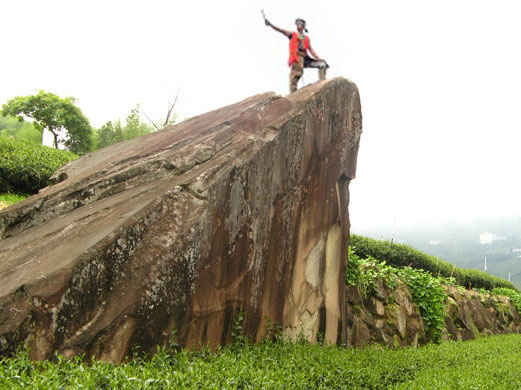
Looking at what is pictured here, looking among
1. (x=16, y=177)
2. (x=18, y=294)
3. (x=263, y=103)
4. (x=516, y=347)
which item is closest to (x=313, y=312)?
(x=263, y=103)

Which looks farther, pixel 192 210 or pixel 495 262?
pixel 495 262

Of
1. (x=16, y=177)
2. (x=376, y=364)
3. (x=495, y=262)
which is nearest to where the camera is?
(x=376, y=364)

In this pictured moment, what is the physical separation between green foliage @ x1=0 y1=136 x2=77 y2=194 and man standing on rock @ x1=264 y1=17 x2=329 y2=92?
7.70m

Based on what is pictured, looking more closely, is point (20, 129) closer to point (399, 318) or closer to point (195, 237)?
point (399, 318)

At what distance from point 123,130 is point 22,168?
1624 cm

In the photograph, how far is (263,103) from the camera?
6.95m

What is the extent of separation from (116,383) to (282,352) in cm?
271

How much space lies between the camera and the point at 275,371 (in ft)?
14.6

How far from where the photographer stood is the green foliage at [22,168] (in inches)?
424

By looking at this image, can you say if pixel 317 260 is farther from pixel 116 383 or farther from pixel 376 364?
pixel 116 383

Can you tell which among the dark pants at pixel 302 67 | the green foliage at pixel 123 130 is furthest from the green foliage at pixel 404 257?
the green foliage at pixel 123 130

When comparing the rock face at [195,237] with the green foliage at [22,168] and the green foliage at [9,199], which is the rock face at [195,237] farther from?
the green foliage at [22,168]

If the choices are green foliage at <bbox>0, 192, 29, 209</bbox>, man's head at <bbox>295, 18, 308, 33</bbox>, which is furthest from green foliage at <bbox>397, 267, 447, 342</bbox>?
green foliage at <bbox>0, 192, 29, 209</bbox>

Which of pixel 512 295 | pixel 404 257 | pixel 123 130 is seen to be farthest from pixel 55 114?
pixel 512 295
